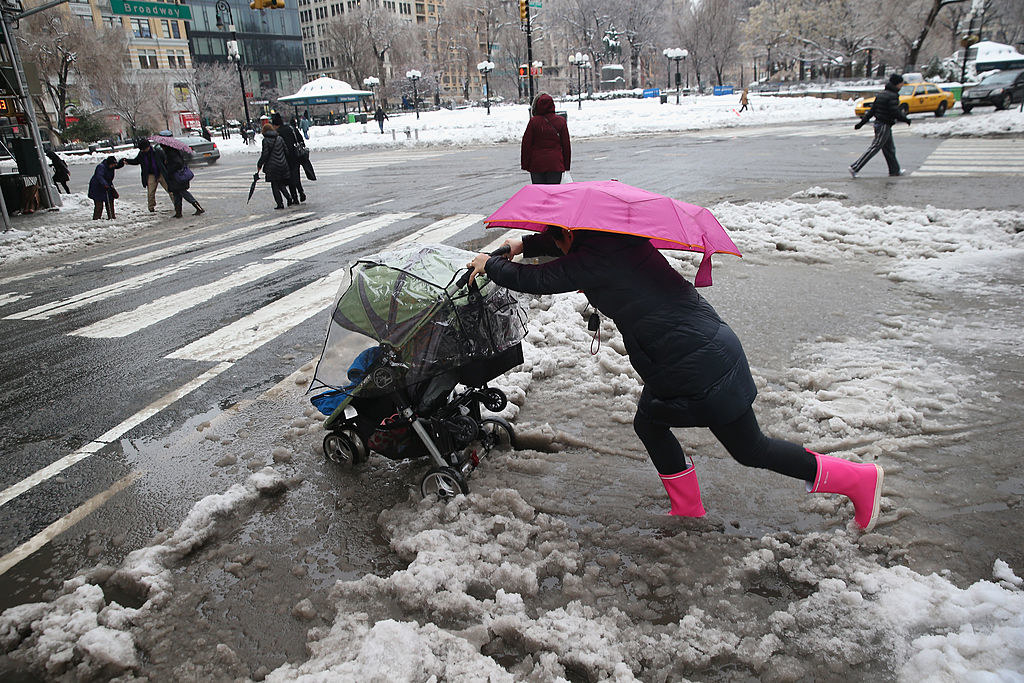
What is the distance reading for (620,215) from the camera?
8.89 ft

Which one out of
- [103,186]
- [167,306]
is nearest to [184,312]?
[167,306]

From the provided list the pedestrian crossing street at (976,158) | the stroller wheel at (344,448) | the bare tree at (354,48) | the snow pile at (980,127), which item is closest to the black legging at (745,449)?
the stroller wheel at (344,448)

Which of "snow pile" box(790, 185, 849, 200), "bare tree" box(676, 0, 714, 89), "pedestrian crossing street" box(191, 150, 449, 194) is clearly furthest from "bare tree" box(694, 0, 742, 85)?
"snow pile" box(790, 185, 849, 200)

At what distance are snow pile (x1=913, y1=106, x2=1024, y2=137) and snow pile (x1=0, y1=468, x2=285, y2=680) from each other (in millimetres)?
24515

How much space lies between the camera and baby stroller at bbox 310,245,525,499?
11.0 feet

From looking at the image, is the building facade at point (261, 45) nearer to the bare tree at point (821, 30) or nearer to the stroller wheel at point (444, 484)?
the bare tree at point (821, 30)

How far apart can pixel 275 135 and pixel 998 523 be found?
45.6 feet

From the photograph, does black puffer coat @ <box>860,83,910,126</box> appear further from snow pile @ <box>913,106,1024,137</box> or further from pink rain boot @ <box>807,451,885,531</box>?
pink rain boot @ <box>807,451,885,531</box>

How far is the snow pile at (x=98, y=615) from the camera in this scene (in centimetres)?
260

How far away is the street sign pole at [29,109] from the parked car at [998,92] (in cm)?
3403

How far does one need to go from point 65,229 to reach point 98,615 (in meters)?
13.3

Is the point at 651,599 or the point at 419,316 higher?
the point at 419,316

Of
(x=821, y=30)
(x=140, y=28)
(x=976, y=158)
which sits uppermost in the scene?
(x=140, y=28)

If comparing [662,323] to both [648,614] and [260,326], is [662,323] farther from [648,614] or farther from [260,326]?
[260,326]
